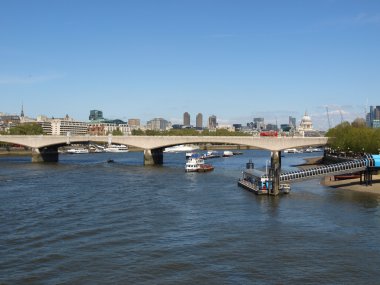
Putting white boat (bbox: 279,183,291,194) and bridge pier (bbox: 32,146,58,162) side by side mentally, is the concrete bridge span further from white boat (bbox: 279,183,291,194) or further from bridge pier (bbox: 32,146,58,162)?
white boat (bbox: 279,183,291,194)

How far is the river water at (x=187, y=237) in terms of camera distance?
977 inches

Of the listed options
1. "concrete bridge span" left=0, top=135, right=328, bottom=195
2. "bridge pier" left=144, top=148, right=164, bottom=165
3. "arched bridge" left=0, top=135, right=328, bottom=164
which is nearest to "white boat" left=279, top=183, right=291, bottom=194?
"concrete bridge span" left=0, top=135, right=328, bottom=195

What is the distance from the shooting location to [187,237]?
32.2 m

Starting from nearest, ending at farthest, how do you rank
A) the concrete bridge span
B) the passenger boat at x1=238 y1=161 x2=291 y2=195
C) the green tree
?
the passenger boat at x1=238 y1=161 x2=291 y2=195 < the concrete bridge span < the green tree

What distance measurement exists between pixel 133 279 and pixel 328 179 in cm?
4720

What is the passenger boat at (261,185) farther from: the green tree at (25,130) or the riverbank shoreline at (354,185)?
the green tree at (25,130)

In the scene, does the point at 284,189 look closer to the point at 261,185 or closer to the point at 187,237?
the point at 261,185

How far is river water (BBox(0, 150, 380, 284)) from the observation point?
2481 cm

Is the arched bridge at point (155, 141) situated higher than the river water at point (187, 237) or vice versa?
the arched bridge at point (155, 141)

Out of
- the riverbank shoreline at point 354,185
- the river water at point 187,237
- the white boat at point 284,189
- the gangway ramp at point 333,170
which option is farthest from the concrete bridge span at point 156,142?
the river water at point 187,237

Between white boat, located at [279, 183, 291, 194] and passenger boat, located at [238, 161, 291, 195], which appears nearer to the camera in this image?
passenger boat, located at [238, 161, 291, 195]

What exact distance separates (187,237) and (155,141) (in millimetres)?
67484

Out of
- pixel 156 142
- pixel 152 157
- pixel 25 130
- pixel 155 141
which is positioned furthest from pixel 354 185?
pixel 25 130

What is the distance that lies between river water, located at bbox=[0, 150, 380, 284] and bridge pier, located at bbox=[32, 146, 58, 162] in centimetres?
5349
